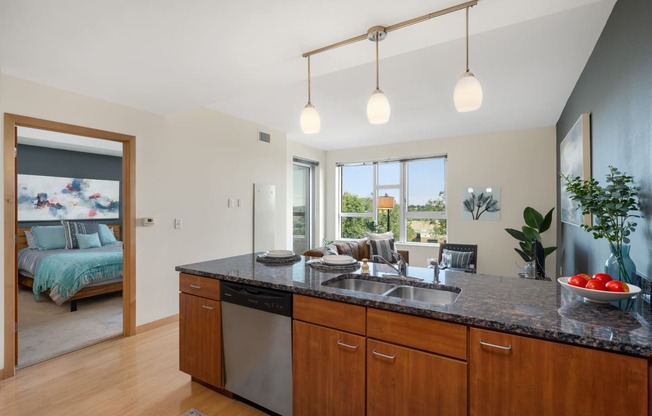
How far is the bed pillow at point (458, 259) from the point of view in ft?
15.2

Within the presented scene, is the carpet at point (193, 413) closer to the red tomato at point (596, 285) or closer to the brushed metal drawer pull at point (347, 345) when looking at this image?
the brushed metal drawer pull at point (347, 345)

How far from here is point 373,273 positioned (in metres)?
2.03

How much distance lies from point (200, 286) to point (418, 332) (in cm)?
147

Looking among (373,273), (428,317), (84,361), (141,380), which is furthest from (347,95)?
(84,361)

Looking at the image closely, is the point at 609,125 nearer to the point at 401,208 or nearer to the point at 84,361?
the point at 401,208

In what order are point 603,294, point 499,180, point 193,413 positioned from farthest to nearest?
point 499,180 < point 193,413 < point 603,294

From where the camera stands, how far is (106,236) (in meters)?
5.60

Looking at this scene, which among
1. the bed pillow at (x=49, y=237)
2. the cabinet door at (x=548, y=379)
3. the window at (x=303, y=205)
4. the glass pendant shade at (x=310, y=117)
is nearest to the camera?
the cabinet door at (x=548, y=379)

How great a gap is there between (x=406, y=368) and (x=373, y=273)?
0.71 metres

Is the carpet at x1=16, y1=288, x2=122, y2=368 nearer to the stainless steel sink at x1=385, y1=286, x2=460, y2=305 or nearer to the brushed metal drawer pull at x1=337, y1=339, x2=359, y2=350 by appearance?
the brushed metal drawer pull at x1=337, y1=339, x2=359, y2=350

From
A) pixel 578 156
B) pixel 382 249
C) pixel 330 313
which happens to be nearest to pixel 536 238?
Answer: pixel 578 156

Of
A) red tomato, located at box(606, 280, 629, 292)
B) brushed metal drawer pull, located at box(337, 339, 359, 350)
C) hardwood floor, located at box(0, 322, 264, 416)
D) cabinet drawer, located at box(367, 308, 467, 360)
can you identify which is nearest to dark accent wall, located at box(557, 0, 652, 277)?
red tomato, located at box(606, 280, 629, 292)

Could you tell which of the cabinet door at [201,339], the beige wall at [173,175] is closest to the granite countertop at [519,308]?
the cabinet door at [201,339]

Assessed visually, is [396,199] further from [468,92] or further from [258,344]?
[258,344]
